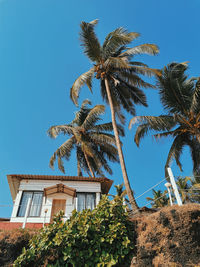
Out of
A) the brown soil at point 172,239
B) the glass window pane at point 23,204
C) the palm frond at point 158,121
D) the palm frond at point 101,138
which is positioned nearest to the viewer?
the brown soil at point 172,239

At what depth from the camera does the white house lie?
36.2ft

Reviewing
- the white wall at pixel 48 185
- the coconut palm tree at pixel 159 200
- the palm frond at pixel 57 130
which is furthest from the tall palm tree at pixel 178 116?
the coconut palm tree at pixel 159 200

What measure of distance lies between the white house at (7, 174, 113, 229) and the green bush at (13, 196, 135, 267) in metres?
5.75

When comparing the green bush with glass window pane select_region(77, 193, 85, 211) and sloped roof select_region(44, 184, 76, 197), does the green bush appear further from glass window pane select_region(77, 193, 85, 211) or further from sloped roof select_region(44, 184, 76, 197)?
glass window pane select_region(77, 193, 85, 211)

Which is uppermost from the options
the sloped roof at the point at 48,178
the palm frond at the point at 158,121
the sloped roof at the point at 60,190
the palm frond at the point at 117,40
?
the palm frond at the point at 117,40

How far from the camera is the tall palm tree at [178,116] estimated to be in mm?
12406

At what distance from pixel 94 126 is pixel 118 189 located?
9.86m

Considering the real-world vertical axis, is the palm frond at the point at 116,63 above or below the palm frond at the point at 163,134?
above

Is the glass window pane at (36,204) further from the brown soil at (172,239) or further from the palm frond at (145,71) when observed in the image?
the palm frond at (145,71)

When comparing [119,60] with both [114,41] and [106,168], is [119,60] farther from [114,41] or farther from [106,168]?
[106,168]

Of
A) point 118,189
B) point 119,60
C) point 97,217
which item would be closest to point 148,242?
point 97,217

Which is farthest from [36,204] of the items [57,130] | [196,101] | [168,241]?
[196,101]

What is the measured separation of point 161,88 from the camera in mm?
14188

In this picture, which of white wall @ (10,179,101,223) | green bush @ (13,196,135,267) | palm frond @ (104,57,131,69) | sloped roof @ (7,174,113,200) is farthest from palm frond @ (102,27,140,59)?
green bush @ (13,196,135,267)
